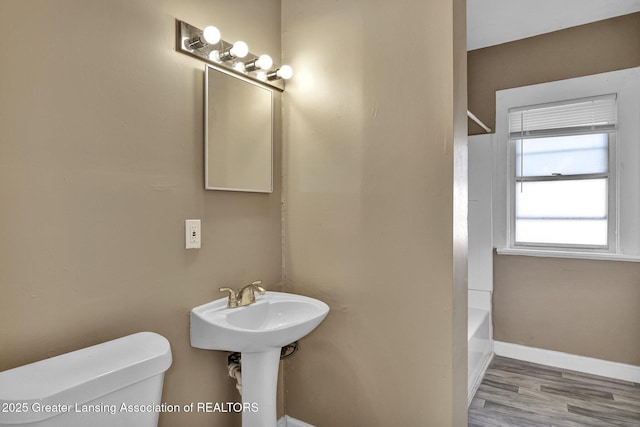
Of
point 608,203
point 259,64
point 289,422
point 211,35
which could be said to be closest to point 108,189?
point 211,35

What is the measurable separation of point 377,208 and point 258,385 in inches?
35.2

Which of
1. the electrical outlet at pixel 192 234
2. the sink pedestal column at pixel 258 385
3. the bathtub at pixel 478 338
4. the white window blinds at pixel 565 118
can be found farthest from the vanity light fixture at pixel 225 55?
the white window blinds at pixel 565 118

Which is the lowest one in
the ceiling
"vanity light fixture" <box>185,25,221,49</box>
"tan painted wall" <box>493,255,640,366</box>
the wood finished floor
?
the wood finished floor

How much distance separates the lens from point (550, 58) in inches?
107

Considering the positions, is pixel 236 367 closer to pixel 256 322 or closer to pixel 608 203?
pixel 256 322

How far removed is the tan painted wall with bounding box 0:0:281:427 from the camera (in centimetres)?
98

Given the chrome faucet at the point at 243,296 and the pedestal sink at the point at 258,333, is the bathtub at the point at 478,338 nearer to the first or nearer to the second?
the pedestal sink at the point at 258,333

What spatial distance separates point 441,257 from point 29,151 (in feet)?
4.71

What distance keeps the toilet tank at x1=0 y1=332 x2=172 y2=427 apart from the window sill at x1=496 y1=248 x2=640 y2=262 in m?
A: 2.70

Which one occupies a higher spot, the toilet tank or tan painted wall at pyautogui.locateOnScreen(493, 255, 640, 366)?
the toilet tank

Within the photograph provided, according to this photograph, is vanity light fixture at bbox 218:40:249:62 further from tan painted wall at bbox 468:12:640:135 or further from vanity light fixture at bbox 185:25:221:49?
tan painted wall at bbox 468:12:640:135

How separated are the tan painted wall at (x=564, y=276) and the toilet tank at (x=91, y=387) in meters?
2.75

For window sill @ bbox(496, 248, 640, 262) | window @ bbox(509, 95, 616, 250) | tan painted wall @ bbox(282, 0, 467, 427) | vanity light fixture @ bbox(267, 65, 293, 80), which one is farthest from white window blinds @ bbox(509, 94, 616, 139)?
vanity light fixture @ bbox(267, 65, 293, 80)

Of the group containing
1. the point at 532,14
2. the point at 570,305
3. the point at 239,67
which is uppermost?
the point at 532,14
